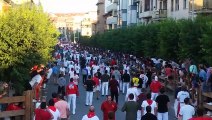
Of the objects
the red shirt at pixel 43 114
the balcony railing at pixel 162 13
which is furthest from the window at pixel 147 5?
the red shirt at pixel 43 114

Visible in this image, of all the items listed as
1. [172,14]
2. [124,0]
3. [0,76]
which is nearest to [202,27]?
[0,76]

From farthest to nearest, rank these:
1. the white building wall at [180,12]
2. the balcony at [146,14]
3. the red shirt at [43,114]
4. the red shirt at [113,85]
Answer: the balcony at [146,14], the white building wall at [180,12], the red shirt at [113,85], the red shirt at [43,114]

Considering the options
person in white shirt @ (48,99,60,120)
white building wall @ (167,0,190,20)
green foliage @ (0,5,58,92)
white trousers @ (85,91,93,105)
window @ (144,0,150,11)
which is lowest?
white trousers @ (85,91,93,105)

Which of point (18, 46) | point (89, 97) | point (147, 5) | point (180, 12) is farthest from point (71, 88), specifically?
point (147, 5)

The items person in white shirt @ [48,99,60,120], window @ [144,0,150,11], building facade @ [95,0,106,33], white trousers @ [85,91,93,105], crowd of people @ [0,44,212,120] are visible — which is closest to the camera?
person in white shirt @ [48,99,60,120]

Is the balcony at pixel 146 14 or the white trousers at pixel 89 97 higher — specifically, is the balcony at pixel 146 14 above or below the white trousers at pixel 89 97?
above

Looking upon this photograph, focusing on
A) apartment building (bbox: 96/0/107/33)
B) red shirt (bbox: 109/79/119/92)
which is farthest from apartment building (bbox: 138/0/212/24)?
apartment building (bbox: 96/0/107/33)

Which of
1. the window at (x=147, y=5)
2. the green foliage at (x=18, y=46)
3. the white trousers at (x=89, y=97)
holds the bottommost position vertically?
the white trousers at (x=89, y=97)

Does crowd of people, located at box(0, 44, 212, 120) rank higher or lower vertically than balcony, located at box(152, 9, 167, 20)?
lower

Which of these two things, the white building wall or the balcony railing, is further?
the balcony railing

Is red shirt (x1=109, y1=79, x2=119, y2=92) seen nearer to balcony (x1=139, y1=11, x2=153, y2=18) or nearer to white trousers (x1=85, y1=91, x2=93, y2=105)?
white trousers (x1=85, y1=91, x2=93, y2=105)

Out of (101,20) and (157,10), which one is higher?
(101,20)

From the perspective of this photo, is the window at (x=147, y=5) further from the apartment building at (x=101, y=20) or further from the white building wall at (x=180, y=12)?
the apartment building at (x=101, y=20)

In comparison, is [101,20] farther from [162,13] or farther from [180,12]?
[180,12]
